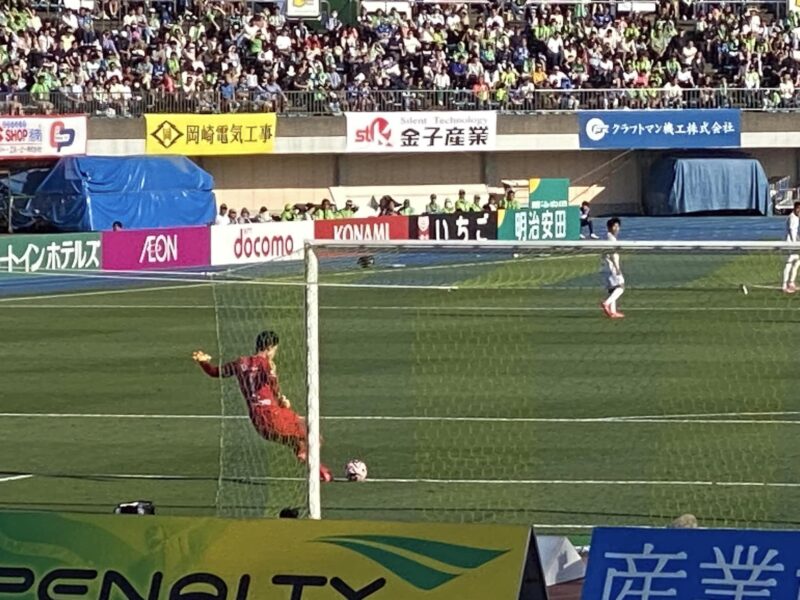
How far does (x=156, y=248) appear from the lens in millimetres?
35562

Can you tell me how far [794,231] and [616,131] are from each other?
21.5m

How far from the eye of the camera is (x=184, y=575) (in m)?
8.59

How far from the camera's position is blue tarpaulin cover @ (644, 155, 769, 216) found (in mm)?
53438

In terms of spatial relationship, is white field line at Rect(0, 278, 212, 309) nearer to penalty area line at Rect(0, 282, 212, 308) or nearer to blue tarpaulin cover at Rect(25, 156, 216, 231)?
penalty area line at Rect(0, 282, 212, 308)

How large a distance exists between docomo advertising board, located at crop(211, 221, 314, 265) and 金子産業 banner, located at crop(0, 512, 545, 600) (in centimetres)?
2700

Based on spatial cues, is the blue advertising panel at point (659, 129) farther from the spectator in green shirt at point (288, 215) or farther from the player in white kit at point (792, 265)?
the player in white kit at point (792, 265)

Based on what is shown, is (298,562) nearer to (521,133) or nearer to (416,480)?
(416,480)

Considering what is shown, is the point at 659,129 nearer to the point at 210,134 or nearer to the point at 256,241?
the point at 210,134

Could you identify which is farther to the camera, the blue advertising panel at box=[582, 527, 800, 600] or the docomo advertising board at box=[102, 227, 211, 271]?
the docomo advertising board at box=[102, 227, 211, 271]

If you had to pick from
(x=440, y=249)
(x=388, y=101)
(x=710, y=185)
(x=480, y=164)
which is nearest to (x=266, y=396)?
(x=440, y=249)

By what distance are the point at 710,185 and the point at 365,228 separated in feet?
56.6

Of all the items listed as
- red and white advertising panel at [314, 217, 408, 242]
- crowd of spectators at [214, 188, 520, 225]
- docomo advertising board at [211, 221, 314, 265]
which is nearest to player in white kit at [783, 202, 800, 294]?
docomo advertising board at [211, 221, 314, 265]

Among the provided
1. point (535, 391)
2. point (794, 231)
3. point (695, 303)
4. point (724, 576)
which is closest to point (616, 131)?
point (794, 231)

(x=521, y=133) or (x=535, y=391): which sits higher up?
(x=521, y=133)
